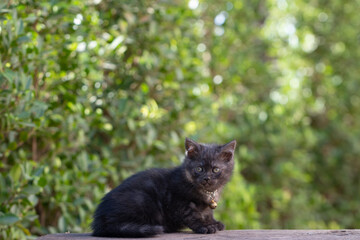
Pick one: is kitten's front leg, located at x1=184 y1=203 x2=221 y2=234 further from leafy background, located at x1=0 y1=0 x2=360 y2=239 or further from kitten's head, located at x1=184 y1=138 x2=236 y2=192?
leafy background, located at x1=0 y1=0 x2=360 y2=239

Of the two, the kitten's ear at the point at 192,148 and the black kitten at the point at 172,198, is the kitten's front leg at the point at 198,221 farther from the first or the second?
the kitten's ear at the point at 192,148

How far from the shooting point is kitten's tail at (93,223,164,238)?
10.7 ft

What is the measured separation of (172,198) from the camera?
142 inches

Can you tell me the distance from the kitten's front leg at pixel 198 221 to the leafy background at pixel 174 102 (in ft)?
3.84

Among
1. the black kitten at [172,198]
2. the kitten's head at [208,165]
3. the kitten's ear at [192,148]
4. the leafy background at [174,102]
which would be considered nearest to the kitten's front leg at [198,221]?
the black kitten at [172,198]

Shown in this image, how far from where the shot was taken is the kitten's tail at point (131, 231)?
10.7 ft

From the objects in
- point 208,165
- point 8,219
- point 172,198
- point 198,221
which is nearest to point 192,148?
point 208,165

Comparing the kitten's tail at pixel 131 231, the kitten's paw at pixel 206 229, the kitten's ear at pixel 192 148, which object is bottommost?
the kitten's paw at pixel 206 229

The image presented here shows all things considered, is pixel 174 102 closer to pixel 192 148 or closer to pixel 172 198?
pixel 192 148

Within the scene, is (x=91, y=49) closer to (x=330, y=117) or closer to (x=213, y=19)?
(x=213, y=19)

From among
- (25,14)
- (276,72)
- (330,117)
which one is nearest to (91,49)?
(25,14)

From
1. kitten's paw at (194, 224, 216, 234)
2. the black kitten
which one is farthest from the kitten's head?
kitten's paw at (194, 224, 216, 234)

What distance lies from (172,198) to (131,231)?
454mm

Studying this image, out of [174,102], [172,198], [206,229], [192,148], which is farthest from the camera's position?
[174,102]
